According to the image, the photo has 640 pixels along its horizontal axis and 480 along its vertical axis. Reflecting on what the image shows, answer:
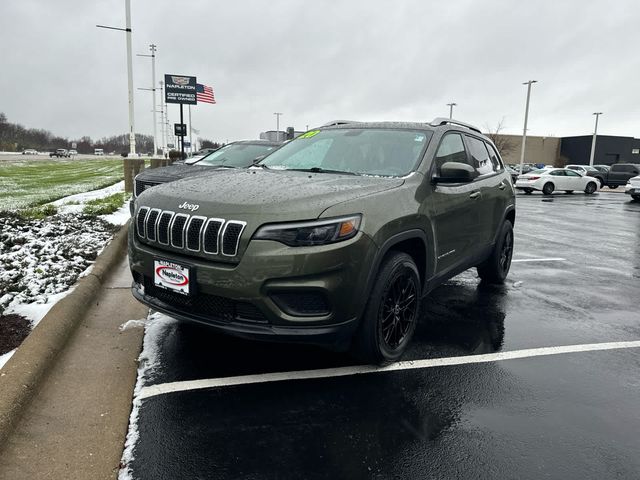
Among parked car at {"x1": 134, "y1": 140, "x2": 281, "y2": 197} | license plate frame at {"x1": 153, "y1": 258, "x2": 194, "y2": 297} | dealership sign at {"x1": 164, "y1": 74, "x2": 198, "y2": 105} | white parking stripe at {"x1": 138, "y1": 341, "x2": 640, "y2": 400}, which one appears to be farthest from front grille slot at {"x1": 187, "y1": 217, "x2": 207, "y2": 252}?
dealership sign at {"x1": 164, "y1": 74, "x2": 198, "y2": 105}

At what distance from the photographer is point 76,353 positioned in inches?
144

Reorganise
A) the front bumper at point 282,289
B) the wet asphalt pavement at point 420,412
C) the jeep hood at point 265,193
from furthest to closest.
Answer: the jeep hood at point 265,193 < the front bumper at point 282,289 < the wet asphalt pavement at point 420,412

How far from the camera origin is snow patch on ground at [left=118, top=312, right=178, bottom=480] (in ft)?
8.22

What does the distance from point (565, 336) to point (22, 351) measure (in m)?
4.28

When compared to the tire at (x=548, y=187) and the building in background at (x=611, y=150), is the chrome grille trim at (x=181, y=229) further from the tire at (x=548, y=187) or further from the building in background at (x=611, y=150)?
the building in background at (x=611, y=150)

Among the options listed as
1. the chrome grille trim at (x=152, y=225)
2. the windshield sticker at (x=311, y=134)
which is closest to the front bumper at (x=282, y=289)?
the chrome grille trim at (x=152, y=225)

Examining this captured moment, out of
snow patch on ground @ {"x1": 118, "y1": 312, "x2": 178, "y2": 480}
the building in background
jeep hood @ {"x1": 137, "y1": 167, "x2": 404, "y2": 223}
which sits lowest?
snow patch on ground @ {"x1": 118, "y1": 312, "x2": 178, "y2": 480}

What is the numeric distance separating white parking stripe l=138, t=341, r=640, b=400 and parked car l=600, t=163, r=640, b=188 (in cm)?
3576

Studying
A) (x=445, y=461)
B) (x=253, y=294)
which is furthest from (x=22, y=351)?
(x=445, y=461)

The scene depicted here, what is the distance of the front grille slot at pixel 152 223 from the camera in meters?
3.32

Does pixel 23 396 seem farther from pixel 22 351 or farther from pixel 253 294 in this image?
pixel 253 294

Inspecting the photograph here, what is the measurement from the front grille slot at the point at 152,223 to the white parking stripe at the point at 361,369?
38.9 inches

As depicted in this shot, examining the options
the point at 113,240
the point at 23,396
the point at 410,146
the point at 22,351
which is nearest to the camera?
the point at 23,396

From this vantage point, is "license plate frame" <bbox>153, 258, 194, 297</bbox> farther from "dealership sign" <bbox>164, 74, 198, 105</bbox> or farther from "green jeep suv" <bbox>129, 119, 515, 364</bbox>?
"dealership sign" <bbox>164, 74, 198, 105</bbox>
